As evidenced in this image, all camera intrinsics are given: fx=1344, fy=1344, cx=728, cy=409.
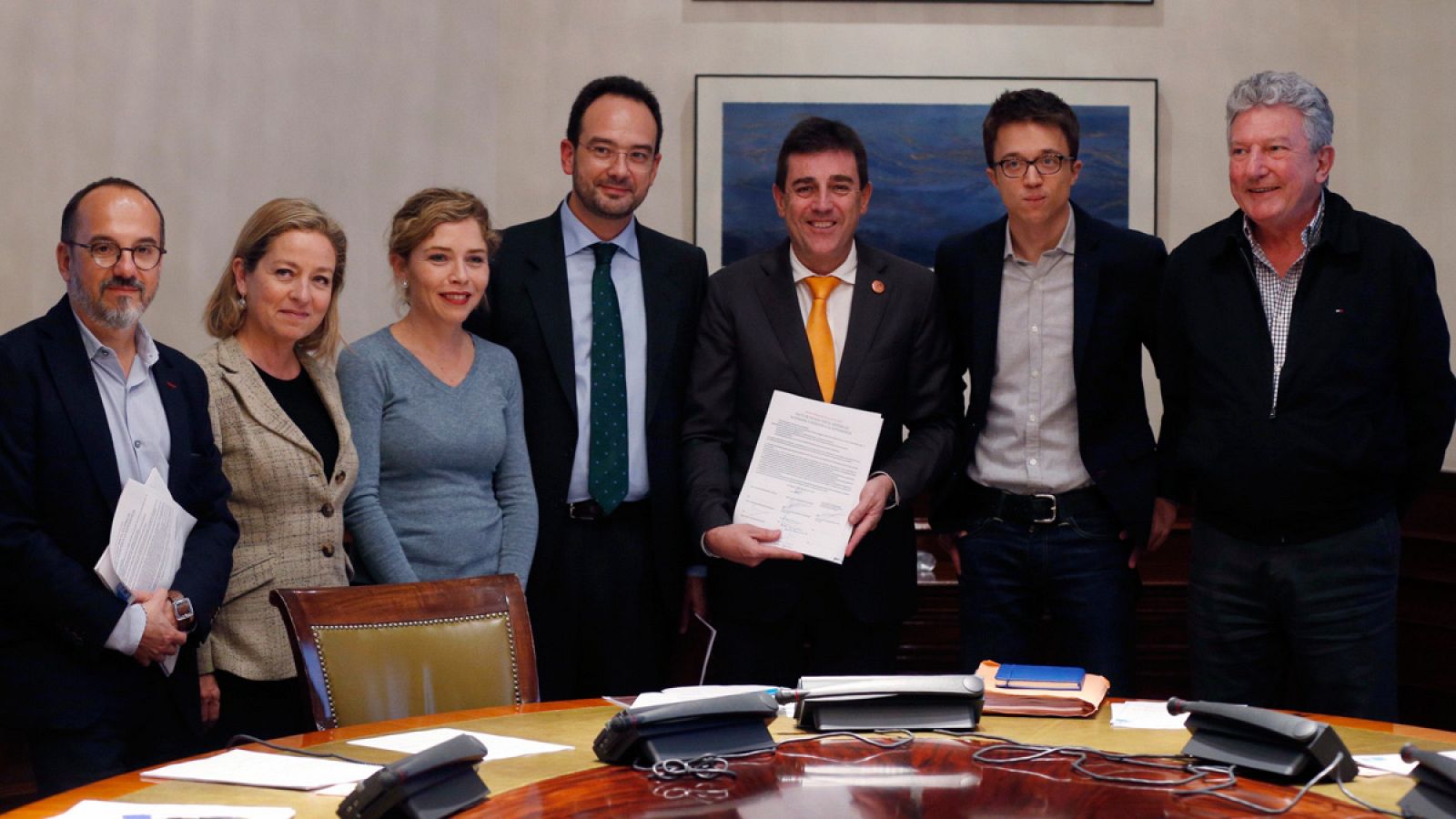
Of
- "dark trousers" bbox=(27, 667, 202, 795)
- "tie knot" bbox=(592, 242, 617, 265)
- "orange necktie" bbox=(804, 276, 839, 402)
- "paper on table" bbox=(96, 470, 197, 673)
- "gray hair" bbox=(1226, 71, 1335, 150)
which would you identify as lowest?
"dark trousers" bbox=(27, 667, 202, 795)

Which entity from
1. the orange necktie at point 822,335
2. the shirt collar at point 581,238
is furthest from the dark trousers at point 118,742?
the orange necktie at point 822,335

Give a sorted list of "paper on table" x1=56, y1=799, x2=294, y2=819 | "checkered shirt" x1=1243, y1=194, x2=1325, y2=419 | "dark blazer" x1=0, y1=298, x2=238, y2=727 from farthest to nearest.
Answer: "checkered shirt" x1=1243, y1=194, x2=1325, y2=419 < "dark blazer" x1=0, y1=298, x2=238, y2=727 < "paper on table" x1=56, y1=799, x2=294, y2=819

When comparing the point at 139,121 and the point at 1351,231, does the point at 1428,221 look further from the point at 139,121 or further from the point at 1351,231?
the point at 139,121

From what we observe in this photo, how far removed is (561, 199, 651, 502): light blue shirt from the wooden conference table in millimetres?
1069

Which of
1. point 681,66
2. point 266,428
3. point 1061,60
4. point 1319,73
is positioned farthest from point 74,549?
point 1319,73

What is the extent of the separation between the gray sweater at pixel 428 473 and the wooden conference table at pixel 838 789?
854mm

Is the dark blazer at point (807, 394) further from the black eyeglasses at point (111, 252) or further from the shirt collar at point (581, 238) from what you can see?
the black eyeglasses at point (111, 252)

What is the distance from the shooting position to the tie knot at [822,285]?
2.88 m

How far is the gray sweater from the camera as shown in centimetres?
268

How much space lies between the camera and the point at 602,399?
287 cm

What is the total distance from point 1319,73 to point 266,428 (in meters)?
3.75

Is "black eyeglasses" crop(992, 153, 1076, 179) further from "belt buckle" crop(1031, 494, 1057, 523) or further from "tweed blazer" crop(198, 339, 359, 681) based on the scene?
"tweed blazer" crop(198, 339, 359, 681)

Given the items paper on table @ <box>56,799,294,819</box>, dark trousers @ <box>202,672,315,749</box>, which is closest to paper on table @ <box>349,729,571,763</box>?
paper on table @ <box>56,799,294,819</box>

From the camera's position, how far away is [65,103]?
348 centimetres
